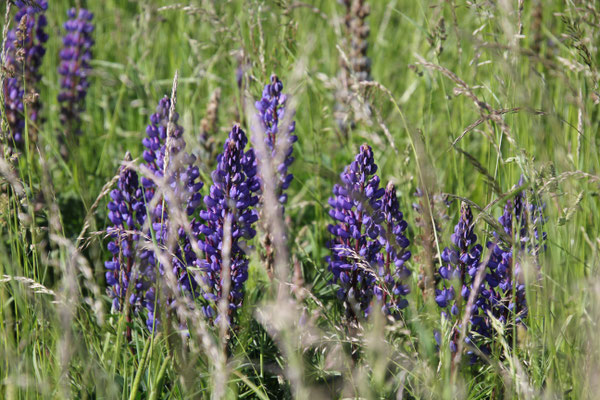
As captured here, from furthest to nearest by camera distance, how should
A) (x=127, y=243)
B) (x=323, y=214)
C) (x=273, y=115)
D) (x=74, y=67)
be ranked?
(x=74, y=67), (x=323, y=214), (x=273, y=115), (x=127, y=243)

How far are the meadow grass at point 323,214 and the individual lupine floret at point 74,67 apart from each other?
194 millimetres

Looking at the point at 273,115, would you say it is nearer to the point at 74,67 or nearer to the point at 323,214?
the point at 323,214

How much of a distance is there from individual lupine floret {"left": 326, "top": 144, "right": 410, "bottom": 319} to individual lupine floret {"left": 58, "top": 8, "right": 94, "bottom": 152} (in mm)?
2186

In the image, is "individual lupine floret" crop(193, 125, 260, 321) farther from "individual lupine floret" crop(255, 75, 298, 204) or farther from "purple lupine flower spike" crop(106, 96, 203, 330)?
"individual lupine floret" crop(255, 75, 298, 204)

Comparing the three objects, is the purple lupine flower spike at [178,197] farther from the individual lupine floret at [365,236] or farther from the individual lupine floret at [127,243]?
the individual lupine floret at [365,236]

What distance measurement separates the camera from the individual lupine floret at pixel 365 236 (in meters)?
2.22

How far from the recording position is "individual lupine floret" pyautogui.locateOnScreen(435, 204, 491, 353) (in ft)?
6.92

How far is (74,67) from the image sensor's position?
3.91 metres

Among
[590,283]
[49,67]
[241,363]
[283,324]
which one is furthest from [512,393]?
[49,67]

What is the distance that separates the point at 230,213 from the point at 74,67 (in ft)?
7.31

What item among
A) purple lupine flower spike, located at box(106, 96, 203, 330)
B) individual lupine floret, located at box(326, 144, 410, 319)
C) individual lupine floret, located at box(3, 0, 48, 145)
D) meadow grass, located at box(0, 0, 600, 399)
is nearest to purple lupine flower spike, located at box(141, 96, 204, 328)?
purple lupine flower spike, located at box(106, 96, 203, 330)

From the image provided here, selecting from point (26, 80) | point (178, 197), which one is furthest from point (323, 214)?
point (26, 80)

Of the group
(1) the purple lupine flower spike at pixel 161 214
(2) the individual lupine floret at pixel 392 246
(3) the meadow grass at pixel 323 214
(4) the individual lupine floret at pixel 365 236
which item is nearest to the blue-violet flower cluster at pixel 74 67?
(3) the meadow grass at pixel 323 214

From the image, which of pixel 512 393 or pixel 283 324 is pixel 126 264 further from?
pixel 512 393
